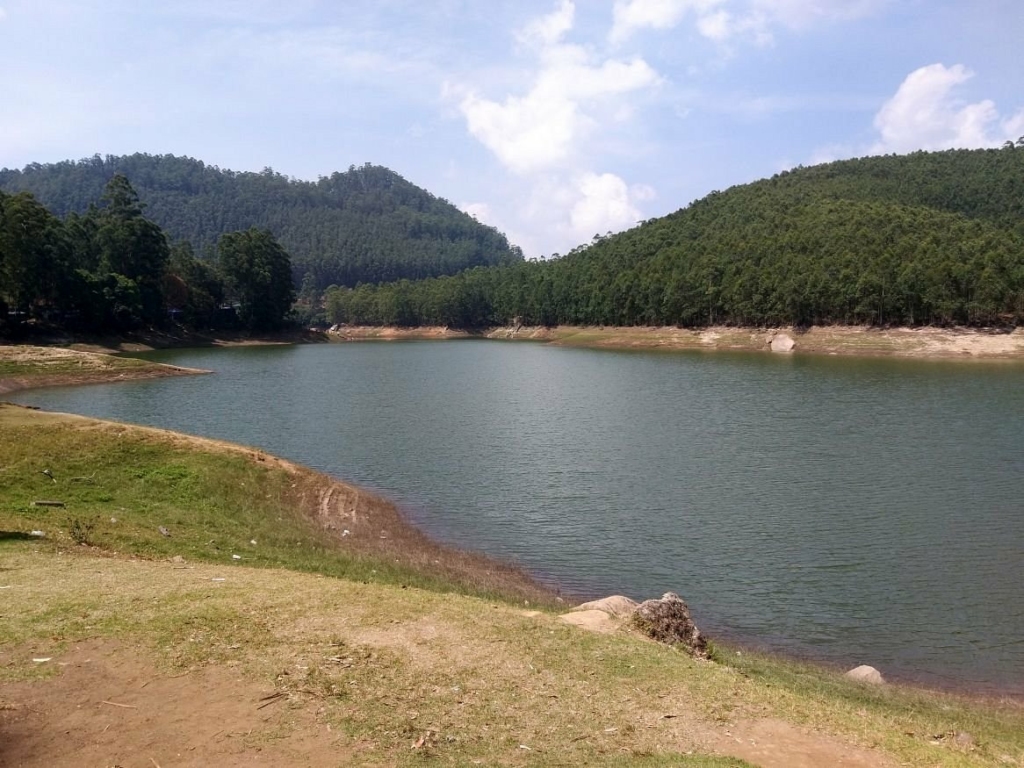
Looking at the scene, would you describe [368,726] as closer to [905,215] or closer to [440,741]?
[440,741]

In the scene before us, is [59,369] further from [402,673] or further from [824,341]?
[824,341]

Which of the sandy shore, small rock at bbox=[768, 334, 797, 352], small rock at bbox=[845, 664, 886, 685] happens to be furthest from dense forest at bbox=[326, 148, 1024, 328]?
small rock at bbox=[845, 664, 886, 685]

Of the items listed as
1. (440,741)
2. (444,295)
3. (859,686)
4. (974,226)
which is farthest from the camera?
(444,295)

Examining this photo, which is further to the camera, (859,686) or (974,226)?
(974,226)

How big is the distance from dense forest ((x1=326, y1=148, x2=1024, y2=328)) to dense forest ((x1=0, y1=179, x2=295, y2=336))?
51.1 m

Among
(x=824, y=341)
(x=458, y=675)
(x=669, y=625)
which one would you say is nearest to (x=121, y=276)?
(x=824, y=341)

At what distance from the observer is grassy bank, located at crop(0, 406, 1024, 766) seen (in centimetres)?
808

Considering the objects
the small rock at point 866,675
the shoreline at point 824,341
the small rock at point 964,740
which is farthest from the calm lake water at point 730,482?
the shoreline at point 824,341

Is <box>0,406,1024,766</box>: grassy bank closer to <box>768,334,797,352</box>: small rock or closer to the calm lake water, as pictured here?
the calm lake water

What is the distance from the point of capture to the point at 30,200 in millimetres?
84188

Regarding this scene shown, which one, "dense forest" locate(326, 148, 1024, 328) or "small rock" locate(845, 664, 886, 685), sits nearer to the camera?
"small rock" locate(845, 664, 886, 685)

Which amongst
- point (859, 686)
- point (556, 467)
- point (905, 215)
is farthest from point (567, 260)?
point (859, 686)

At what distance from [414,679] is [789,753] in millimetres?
4497

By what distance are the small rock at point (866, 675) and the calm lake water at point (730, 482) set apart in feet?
3.79
